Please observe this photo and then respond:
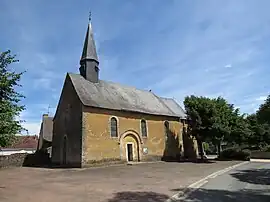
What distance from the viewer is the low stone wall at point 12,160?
3138 cm

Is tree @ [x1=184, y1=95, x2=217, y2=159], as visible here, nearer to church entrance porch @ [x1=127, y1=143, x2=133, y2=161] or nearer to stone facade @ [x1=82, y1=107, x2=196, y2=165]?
stone facade @ [x1=82, y1=107, x2=196, y2=165]

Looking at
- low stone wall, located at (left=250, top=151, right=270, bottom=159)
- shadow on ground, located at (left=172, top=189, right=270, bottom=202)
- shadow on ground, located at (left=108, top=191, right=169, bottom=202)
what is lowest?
shadow on ground, located at (left=172, top=189, right=270, bottom=202)

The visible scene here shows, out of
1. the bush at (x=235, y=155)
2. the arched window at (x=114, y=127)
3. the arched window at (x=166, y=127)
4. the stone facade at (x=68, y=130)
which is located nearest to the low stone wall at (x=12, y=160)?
the stone facade at (x=68, y=130)

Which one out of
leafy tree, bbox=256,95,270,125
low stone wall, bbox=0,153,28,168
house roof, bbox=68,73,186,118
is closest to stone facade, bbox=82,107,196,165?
house roof, bbox=68,73,186,118

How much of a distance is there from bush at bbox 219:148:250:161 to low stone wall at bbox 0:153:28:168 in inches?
1077

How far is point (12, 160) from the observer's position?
32.5 m

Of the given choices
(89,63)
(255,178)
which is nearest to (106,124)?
(89,63)

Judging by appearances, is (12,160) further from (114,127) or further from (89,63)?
A: (89,63)

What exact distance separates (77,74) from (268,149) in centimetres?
3343

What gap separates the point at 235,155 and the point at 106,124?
19586mm

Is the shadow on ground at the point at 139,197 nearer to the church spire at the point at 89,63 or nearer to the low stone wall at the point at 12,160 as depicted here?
the church spire at the point at 89,63

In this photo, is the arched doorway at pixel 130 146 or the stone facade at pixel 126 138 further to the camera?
the arched doorway at pixel 130 146

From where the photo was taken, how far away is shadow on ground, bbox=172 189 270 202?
10836 mm

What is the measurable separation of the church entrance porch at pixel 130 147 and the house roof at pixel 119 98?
332cm
